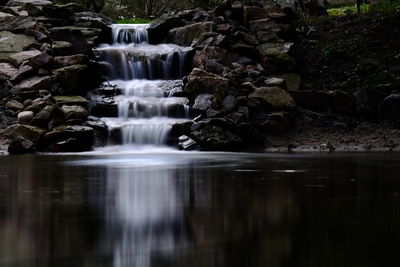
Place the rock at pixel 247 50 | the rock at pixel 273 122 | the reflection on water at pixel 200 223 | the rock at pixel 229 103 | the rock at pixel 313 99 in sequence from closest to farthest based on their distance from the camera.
A: 1. the reflection on water at pixel 200 223
2. the rock at pixel 273 122
3. the rock at pixel 229 103
4. the rock at pixel 313 99
5. the rock at pixel 247 50

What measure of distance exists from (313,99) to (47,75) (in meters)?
8.83

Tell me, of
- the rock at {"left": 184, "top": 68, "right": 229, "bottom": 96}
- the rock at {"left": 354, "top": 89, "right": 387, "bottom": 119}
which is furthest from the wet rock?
the rock at {"left": 354, "top": 89, "right": 387, "bottom": 119}

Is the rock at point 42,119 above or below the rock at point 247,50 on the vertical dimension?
below

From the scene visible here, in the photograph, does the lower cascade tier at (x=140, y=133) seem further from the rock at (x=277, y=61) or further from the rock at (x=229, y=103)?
the rock at (x=277, y=61)

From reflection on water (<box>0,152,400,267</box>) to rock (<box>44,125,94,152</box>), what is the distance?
7.29 metres

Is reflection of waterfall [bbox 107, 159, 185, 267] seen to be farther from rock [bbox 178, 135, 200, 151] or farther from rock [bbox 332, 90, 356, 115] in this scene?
rock [bbox 332, 90, 356, 115]

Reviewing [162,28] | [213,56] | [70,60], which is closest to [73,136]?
[70,60]

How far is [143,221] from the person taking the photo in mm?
2918

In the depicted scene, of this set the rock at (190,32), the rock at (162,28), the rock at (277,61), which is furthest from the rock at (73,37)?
the rock at (277,61)

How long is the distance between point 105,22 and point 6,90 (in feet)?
27.0

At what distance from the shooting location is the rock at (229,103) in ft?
46.8

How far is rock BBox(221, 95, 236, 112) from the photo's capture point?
1425 centimetres

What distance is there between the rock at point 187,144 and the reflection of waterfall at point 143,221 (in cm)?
753

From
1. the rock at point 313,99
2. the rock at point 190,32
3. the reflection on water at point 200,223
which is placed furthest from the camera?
the rock at point 190,32
